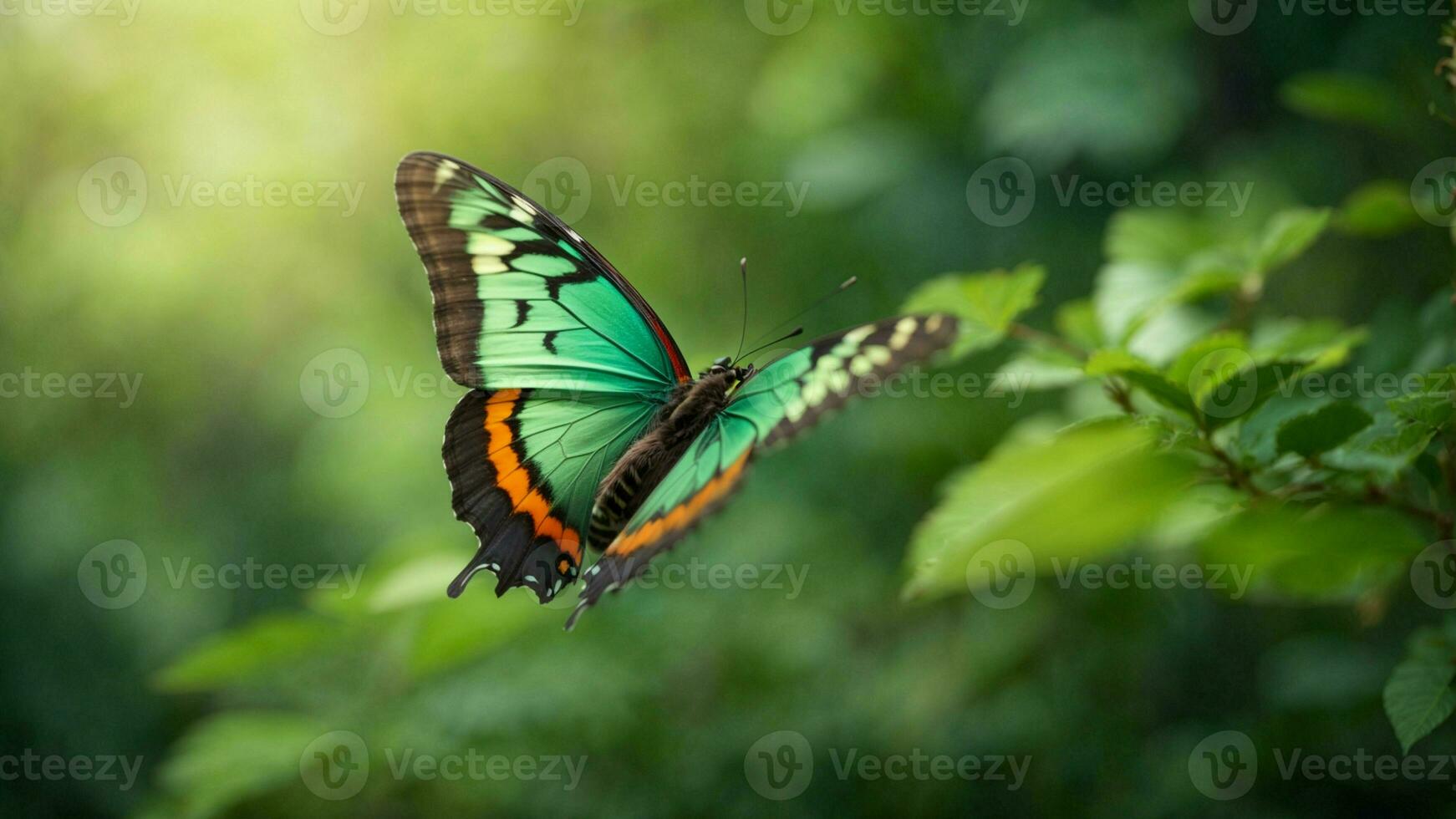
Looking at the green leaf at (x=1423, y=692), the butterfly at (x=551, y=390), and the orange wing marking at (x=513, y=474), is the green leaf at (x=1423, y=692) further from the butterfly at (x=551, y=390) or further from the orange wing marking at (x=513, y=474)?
the orange wing marking at (x=513, y=474)

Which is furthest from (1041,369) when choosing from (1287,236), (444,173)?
(444,173)

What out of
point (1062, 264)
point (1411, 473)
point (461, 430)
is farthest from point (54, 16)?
point (1411, 473)

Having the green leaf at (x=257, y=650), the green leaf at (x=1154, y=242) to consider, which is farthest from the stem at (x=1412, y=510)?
the green leaf at (x=257, y=650)

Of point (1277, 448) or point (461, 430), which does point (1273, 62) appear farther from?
point (461, 430)

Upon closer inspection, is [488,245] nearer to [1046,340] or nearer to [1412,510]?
[1046,340]

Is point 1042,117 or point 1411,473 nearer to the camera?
point 1411,473

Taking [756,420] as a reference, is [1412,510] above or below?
below
